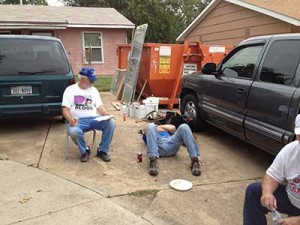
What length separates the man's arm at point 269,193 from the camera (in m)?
2.53

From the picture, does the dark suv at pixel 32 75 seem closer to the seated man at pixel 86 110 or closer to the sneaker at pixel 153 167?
the seated man at pixel 86 110

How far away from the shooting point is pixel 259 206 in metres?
2.72

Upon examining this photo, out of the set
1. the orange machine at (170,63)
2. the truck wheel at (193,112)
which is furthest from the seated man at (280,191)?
the orange machine at (170,63)

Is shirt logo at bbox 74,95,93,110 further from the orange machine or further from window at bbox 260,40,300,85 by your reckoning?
the orange machine

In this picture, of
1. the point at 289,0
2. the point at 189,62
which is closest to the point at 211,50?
the point at 189,62

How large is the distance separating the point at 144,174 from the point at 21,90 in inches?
110

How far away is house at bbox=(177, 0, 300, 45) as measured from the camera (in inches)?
365

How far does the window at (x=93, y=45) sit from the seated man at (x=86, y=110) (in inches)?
539

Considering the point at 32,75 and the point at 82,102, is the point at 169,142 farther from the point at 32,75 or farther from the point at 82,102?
→ the point at 32,75

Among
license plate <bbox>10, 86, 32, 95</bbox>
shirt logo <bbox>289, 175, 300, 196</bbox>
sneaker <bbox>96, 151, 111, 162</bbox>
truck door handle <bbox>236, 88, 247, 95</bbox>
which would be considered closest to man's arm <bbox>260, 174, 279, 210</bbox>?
shirt logo <bbox>289, 175, 300, 196</bbox>

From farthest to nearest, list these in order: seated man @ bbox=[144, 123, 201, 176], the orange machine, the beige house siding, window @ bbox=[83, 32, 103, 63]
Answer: window @ bbox=[83, 32, 103, 63] < the beige house siding < the orange machine < seated man @ bbox=[144, 123, 201, 176]

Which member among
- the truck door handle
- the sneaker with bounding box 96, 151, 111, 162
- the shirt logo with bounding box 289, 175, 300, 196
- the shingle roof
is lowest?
the sneaker with bounding box 96, 151, 111, 162

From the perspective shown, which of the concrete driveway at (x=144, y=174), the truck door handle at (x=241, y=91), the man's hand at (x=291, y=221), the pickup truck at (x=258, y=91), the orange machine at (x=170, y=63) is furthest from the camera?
the orange machine at (x=170, y=63)

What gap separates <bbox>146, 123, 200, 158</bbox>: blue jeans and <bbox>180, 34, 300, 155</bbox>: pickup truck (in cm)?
73
